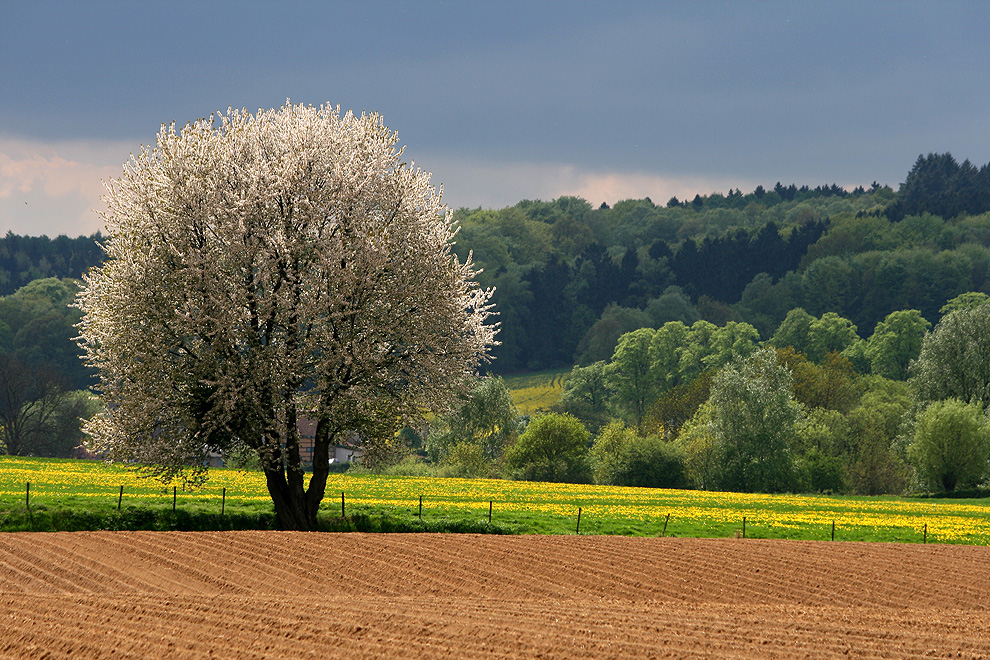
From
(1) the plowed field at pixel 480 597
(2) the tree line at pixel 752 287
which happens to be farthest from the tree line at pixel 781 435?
(2) the tree line at pixel 752 287

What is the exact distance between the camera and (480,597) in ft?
78.0

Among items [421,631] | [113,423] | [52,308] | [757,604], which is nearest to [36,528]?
[113,423]

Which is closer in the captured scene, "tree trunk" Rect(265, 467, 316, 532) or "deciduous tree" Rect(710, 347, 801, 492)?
"tree trunk" Rect(265, 467, 316, 532)

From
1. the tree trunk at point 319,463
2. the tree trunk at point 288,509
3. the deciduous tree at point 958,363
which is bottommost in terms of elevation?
the tree trunk at point 288,509

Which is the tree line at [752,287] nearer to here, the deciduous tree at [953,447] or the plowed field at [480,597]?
the deciduous tree at [953,447]

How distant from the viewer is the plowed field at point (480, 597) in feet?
57.6

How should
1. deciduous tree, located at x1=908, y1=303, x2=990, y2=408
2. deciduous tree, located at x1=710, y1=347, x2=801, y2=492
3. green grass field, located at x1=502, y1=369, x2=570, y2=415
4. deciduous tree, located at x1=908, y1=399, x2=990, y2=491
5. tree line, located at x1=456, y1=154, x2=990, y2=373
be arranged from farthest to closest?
1. tree line, located at x1=456, y1=154, x2=990, y2=373
2. green grass field, located at x1=502, y1=369, x2=570, y2=415
3. deciduous tree, located at x1=908, y1=303, x2=990, y2=408
4. deciduous tree, located at x1=710, y1=347, x2=801, y2=492
5. deciduous tree, located at x1=908, y1=399, x2=990, y2=491

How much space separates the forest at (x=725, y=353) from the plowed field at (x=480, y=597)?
28.2 ft

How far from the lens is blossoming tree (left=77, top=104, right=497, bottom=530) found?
102 feet

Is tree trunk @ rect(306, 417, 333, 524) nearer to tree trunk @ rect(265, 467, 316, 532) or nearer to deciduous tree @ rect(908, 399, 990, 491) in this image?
tree trunk @ rect(265, 467, 316, 532)

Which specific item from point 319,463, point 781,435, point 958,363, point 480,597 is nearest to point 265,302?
point 319,463

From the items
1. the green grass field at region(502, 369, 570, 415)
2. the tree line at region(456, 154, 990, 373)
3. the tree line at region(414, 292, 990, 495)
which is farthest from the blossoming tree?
the tree line at region(456, 154, 990, 373)

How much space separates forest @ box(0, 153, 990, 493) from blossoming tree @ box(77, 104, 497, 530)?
471 cm

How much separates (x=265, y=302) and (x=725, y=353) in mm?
115298
